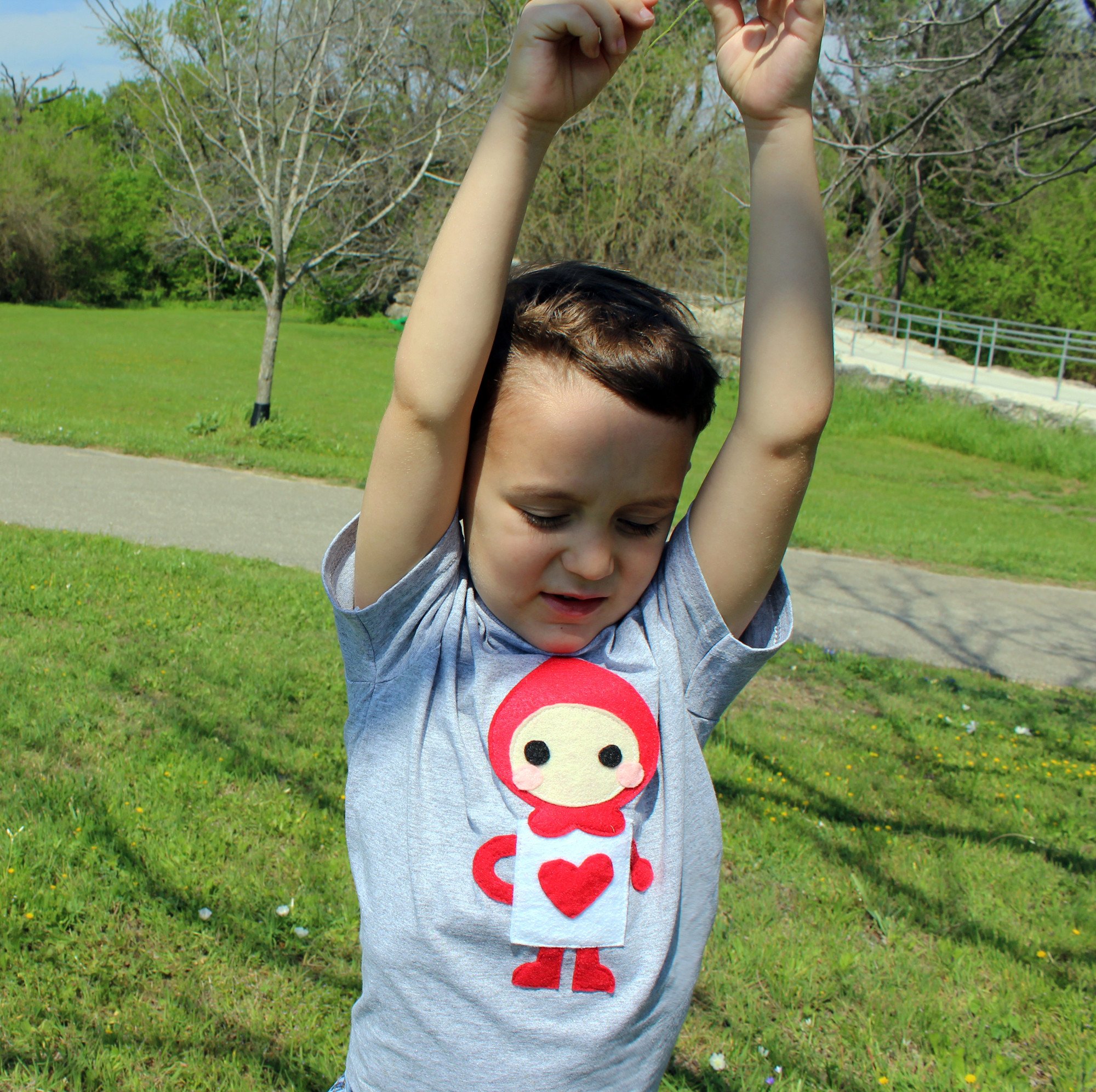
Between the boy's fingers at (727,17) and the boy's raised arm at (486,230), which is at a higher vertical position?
the boy's fingers at (727,17)

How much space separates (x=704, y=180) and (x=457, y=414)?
17.1m

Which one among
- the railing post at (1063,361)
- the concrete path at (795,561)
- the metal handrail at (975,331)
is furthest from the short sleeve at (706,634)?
the metal handrail at (975,331)

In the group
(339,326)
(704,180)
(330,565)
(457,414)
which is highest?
(704,180)

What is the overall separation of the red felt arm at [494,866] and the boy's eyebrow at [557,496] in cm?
43

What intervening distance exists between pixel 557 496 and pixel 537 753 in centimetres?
34

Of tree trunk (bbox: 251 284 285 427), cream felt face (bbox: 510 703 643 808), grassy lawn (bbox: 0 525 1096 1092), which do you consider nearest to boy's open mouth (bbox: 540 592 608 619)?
cream felt face (bbox: 510 703 643 808)

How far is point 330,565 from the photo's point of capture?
1431 mm

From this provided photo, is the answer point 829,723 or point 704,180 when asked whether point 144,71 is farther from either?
point 829,723

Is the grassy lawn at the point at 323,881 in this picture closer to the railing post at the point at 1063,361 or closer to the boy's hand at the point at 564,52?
the boy's hand at the point at 564,52

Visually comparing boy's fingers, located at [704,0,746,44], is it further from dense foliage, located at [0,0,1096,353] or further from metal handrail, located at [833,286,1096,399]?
metal handrail, located at [833,286,1096,399]

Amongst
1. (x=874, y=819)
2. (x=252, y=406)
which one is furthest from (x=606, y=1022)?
(x=252, y=406)

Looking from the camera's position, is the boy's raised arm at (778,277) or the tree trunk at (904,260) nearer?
the boy's raised arm at (778,277)

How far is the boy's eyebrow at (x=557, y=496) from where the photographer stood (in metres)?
1.28

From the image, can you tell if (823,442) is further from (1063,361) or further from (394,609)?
(394,609)
